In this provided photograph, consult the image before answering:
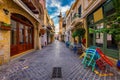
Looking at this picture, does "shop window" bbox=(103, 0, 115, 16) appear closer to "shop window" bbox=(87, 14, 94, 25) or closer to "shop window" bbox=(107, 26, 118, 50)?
A: "shop window" bbox=(107, 26, 118, 50)

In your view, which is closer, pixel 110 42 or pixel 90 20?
pixel 110 42

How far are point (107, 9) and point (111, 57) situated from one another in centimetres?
262

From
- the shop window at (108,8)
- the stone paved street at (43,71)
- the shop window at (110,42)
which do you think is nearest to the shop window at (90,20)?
the shop window at (108,8)

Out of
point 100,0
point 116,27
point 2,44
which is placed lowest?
point 2,44

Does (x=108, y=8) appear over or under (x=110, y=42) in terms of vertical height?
over

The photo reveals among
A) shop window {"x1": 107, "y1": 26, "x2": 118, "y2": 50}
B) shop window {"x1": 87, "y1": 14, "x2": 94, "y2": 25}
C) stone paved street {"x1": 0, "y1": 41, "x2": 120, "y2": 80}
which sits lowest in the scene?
stone paved street {"x1": 0, "y1": 41, "x2": 120, "y2": 80}

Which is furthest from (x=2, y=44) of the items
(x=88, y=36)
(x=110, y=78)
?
(x=88, y=36)

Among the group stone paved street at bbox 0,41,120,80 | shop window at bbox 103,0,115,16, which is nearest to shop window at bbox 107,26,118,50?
shop window at bbox 103,0,115,16

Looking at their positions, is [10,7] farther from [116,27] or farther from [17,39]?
[116,27]

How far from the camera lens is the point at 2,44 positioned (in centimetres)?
504

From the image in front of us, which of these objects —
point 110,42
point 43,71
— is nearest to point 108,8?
point 110,42

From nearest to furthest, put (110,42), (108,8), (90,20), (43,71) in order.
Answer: (43,71), (110,42), (108,8), (90,20)

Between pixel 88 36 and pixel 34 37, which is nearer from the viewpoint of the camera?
pixel 88 36

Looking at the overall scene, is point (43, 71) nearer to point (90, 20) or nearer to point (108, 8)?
point (108, 8)
